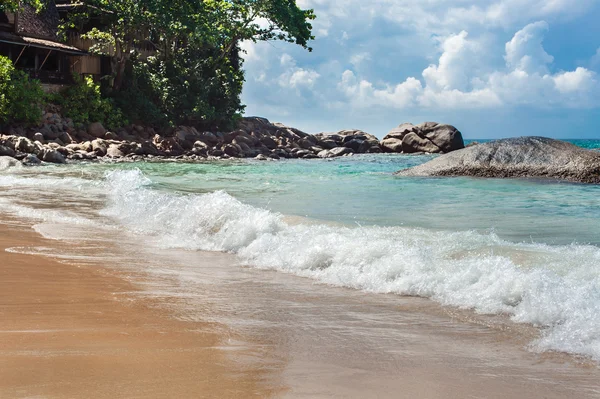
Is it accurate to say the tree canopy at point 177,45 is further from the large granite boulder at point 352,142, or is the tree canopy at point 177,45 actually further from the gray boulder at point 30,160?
the gray boulder at point 30,160

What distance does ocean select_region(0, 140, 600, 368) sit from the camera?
12.9 ft

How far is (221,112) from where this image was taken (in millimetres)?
37125

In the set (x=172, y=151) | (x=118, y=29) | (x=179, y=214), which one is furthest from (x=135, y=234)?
(x=118, y=29)

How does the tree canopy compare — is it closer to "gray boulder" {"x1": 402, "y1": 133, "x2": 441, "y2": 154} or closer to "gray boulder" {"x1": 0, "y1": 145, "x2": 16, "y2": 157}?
"gray boulder" {"x1": 402, "y1": 133, "x2": 441, "y2": 154}

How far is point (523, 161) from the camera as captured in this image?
50.1 feet

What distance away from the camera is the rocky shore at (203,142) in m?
25.5

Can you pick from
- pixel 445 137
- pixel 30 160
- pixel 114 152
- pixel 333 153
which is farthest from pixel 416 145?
pixel 30 160

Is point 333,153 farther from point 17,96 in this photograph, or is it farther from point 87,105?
point 17,96

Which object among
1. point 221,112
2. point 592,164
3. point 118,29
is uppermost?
point 118,29

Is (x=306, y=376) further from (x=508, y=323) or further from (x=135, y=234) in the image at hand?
(x=135, y=234)

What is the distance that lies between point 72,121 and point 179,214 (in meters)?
25.8

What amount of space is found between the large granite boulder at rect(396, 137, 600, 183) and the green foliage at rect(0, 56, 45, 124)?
19.1 m

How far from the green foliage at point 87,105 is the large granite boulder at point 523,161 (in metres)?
21.1

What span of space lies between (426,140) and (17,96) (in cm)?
2431
